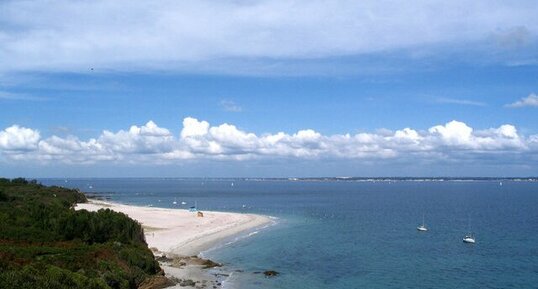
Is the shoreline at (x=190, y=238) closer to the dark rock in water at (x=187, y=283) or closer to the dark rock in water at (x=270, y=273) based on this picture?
the dark rock in water at (x=187, y=283)

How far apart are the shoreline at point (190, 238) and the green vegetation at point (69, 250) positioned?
14.1ft

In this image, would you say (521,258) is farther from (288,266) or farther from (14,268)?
(14,268)

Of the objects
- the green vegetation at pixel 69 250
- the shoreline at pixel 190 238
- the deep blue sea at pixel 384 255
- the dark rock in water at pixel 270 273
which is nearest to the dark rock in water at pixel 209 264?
the shoreline at pixel 190 238

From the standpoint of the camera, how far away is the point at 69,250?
39344mm

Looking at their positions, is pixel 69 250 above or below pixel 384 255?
above

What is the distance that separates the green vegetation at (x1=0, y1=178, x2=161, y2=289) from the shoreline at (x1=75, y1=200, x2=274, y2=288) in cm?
430

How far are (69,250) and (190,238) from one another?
131 ft

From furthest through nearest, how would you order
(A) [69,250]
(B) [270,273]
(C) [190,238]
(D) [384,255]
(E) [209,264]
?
(C) [190,238] < (D) [384,255] < (E) [209,264] < (B) [270,273] < (A) [69,250]

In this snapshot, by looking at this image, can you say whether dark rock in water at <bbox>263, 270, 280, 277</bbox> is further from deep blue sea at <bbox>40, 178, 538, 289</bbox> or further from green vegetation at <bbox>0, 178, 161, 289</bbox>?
green vegetation at <bbox>0, 178, 161, 289</bbox>

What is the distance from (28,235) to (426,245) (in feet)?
167

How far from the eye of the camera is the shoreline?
51028mm

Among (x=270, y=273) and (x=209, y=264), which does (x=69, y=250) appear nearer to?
(x=209, y=264)

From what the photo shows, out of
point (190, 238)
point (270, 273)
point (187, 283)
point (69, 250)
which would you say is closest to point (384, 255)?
point (270, 273)

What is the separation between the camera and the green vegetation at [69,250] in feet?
99.2
